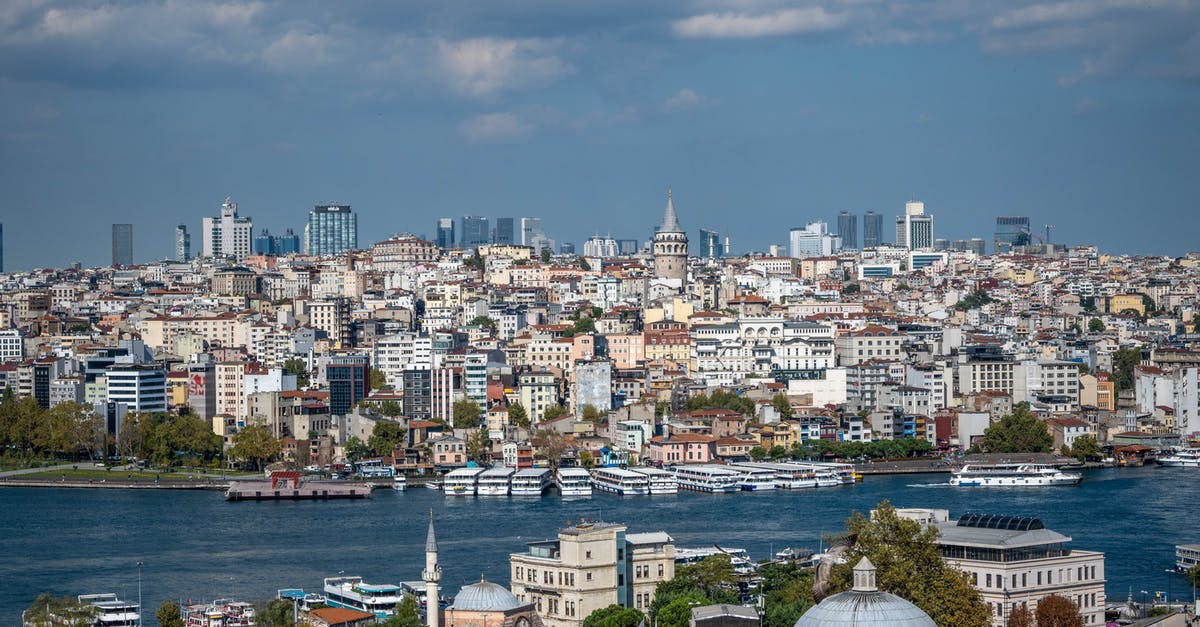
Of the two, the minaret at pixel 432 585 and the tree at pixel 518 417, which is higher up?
the tree at pixel 518 417

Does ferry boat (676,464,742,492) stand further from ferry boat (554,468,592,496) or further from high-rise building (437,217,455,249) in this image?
high-rise building (437,217,455,249)

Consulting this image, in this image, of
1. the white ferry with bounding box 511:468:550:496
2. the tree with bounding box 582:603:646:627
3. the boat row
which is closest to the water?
the boat row

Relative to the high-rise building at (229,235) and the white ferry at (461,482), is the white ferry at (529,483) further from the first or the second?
the high-rise building at (229,235)

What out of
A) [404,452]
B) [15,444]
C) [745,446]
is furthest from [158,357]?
[745,446]

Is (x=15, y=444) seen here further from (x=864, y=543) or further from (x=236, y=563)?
(x=864, y=543)

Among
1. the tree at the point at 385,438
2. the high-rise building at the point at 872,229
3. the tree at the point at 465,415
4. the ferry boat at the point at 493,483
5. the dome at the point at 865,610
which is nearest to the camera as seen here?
the dome at the point at 865,610

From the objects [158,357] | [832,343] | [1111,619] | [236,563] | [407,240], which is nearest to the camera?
[1111,619]

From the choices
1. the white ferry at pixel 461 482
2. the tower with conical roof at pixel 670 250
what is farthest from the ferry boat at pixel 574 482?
the tower with conical roof at pixel 670 250
